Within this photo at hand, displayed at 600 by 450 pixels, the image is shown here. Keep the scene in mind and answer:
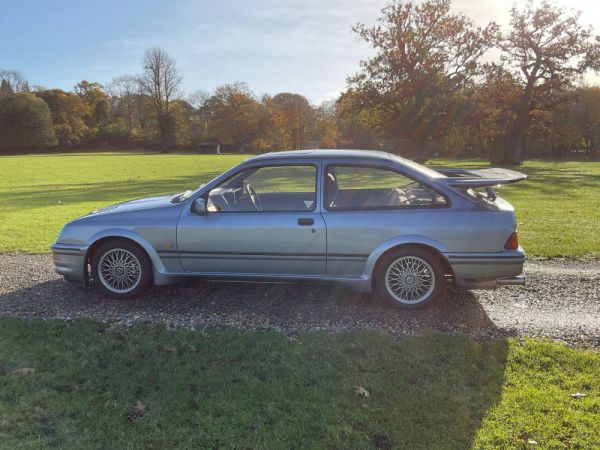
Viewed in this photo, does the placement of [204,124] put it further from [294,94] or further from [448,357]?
[448,357]

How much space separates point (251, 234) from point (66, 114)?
95573mm

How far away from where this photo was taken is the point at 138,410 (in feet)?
9.88

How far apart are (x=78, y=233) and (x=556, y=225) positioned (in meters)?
9.71

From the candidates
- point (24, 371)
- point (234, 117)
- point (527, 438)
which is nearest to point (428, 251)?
point (527, 438)

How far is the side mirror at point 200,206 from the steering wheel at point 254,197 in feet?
1.91

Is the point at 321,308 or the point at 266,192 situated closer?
the point at 321,308

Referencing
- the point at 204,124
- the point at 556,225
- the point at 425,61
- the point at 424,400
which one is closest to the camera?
the point at 424,400

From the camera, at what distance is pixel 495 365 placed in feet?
11.8

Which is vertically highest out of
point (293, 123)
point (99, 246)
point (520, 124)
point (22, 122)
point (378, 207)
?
point (22, 122)

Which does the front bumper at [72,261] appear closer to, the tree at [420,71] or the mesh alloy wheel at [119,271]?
the mesh alloy wheel at [119,271]

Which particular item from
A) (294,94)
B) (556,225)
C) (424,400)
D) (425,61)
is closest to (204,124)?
(294,94)

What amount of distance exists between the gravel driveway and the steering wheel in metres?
1.07

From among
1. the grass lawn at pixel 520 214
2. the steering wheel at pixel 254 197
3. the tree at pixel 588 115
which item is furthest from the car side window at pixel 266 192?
the tree at pixel 588 115

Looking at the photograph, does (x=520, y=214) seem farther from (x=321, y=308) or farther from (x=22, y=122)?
(x=22, y=122)
